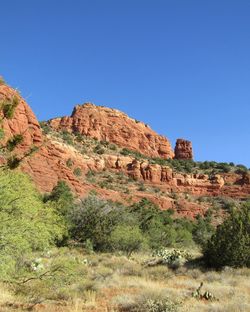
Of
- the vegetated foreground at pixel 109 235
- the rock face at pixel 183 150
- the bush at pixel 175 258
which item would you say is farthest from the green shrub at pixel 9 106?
the rock face at pixel 183 150

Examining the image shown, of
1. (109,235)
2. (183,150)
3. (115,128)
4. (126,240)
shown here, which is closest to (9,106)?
(126,240)

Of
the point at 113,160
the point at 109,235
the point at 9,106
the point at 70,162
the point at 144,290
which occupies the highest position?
the point at 113,160

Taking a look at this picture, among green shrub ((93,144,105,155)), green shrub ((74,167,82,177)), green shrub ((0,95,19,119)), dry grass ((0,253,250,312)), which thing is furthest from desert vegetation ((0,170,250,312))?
green shrub ((93,144,105,155))

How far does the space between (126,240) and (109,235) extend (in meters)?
1.93

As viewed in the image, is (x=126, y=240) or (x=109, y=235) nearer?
(x=126, y=240)

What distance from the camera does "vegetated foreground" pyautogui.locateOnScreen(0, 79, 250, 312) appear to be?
43.4ft

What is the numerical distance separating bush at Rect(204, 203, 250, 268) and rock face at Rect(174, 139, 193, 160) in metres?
108

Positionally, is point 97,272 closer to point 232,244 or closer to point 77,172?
point 232,244

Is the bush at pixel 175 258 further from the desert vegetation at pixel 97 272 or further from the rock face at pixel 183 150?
the rock face at pixel 183 150

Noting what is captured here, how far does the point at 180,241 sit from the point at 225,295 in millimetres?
30447

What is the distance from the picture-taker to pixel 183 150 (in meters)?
134

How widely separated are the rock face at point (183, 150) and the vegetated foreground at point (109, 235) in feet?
→ 116

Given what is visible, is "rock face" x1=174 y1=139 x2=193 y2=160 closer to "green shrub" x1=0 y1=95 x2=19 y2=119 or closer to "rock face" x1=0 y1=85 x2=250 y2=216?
"rock face" x1=0 y1=85 x2=250 y2=216

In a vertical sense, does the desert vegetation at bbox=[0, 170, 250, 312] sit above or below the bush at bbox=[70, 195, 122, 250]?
below
